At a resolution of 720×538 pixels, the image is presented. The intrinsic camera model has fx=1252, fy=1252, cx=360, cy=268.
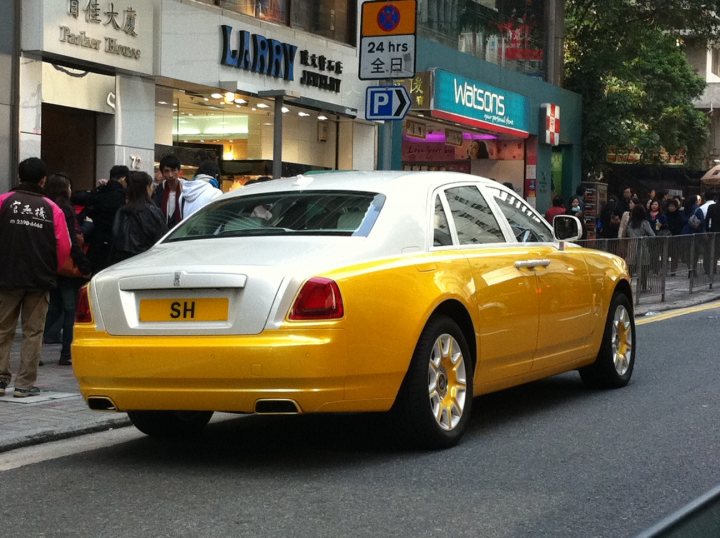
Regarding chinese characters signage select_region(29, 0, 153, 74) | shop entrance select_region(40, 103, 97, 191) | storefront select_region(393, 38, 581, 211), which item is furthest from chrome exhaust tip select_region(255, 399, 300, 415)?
storefront select_region(393, 38, 581, 211)

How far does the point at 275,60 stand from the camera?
1869 centimetres

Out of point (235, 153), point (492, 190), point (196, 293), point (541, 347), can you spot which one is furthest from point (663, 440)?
point (235, 153)

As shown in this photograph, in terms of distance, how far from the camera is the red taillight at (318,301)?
5805 mm

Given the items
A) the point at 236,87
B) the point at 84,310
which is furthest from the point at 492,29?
the point at 84,310

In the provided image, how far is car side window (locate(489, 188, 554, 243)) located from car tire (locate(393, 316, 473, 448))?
1378 millimetres

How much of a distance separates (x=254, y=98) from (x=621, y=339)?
1044 centimetres

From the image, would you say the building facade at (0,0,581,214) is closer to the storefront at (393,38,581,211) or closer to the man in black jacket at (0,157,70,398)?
the storefront at (393,38,581,211)

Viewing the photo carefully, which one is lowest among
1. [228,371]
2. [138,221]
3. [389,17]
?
[228,371]

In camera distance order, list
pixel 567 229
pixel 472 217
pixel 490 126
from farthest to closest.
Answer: pixel 490 126, pixel 567 229, pixel 472 217

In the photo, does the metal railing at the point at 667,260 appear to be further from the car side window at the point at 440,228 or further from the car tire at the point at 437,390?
the car tire at the point at 437,390

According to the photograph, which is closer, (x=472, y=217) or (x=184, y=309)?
(x=184, y=309)

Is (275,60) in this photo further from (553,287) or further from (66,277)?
(553,287)

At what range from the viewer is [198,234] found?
700cm

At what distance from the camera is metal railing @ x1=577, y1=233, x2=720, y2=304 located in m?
17.6
